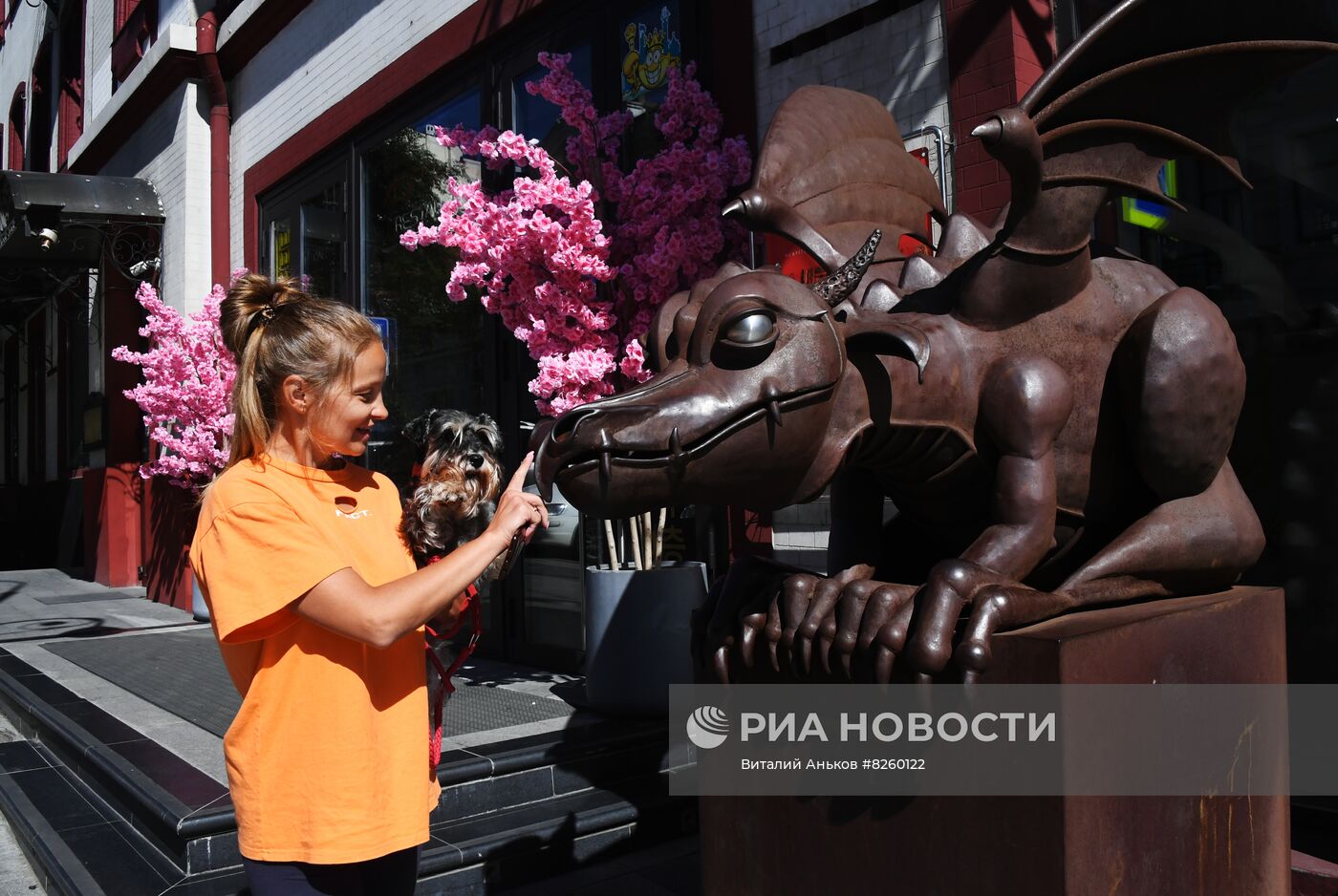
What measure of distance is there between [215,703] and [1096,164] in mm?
6120

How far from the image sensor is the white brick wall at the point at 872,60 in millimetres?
4621

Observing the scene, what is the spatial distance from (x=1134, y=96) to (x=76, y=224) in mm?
→ 13320

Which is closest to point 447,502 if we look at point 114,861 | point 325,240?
point 114,861

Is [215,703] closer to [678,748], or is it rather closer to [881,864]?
[678,748]

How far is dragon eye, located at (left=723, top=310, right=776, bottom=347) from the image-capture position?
1.69 metres

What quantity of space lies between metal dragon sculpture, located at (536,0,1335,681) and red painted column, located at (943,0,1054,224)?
233 centimetres

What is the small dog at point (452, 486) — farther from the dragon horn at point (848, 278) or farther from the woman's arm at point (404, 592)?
the dragon horn at point (848, 278)

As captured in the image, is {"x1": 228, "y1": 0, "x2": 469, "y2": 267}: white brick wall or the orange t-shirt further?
{"x1": 228, "y1": 0, "x2": 469, "y2": 267}: white brick wall

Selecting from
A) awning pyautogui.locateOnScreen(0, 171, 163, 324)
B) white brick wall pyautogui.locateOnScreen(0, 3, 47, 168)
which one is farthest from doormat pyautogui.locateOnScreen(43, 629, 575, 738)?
white brick wall pyautogui.locateOnScreen(0, 3, 47, 168)

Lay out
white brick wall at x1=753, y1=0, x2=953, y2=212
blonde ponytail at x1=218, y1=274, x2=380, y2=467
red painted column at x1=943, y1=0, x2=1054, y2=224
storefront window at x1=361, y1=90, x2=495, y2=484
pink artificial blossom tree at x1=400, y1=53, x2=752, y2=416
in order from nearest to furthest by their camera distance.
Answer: blonde ponytail at x1=218, y1=274, x2=380, y2=467, red painted column at x1=943, y1=0, x2=1054, y2=224, white brick wall at x1=753, y1=0, x2=953, y2=212, pink artificial blossom tree at x1=400, y1=53, x2=752, y2=416, storefront window at x1=361, y1=90, x2=495, y2=484

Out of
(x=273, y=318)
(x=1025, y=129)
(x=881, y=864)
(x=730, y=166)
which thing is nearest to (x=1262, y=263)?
(x=730, y=166)

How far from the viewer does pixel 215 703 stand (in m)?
6.41

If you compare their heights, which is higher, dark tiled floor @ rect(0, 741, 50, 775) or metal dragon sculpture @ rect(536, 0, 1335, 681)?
metal dragon sculpture @ rect(536, 0, 1335, 681)

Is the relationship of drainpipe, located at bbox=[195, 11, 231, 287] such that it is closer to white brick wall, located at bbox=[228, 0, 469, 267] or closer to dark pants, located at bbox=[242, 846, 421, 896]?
white brick wall, located at bbox=[228, 0, 469, 267]
